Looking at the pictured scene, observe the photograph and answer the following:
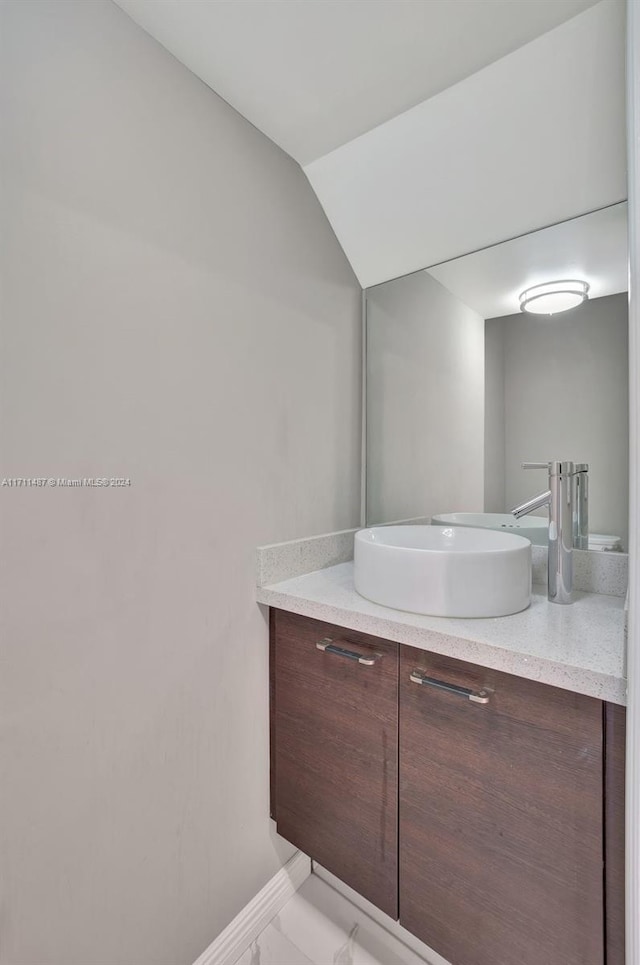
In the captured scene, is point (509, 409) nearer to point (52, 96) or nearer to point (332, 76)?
point (332, 76)

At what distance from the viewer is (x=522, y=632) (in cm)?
90

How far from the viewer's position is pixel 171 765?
3.41ft

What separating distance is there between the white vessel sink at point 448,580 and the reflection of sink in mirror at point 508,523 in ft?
0.93

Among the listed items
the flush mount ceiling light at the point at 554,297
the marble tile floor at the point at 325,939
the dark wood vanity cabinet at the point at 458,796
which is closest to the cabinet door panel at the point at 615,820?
the dark wood vanity cabinet at the point at 458,796

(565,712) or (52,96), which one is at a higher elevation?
(52,96)

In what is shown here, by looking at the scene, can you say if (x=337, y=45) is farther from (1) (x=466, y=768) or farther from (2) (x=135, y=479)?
(1) (x=466, y=768)

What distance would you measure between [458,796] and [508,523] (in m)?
0.72

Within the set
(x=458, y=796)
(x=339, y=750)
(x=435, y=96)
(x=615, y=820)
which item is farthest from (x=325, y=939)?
(x=435, y=96)

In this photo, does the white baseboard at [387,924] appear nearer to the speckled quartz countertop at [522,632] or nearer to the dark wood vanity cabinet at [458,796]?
the dark wood vanity cabinet at [458,796]

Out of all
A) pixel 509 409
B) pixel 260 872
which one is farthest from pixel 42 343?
pixel 260 872

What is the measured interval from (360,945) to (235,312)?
1722 millimetres

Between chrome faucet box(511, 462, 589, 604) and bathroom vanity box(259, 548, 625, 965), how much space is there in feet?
0.20

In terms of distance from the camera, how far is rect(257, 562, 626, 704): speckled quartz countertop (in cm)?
75

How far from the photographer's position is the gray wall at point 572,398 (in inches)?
44.1
